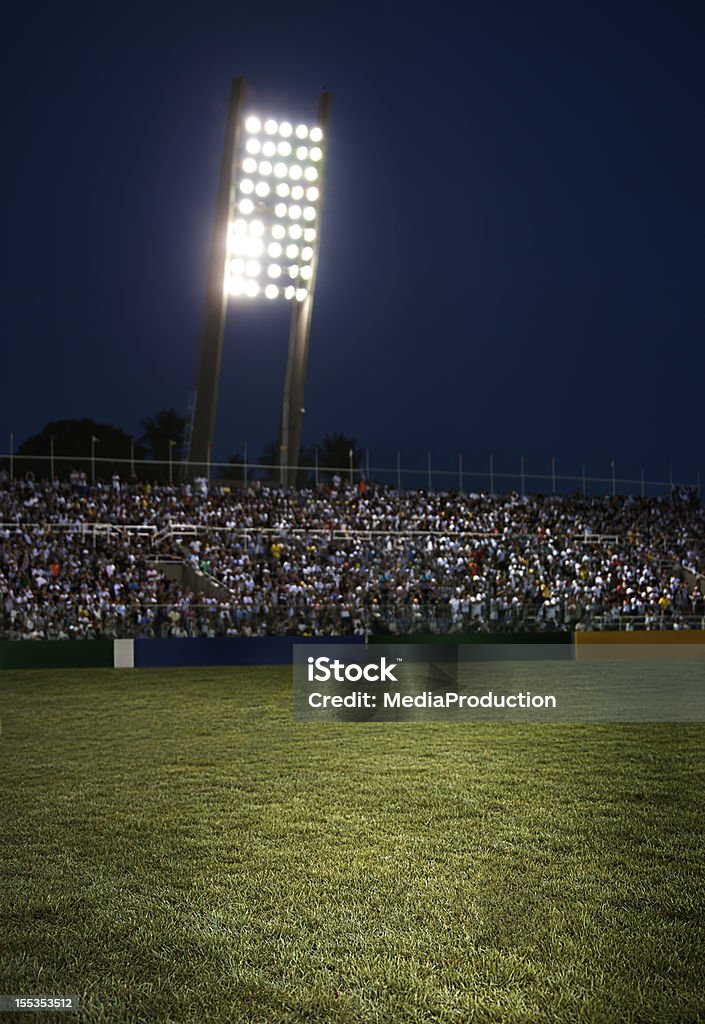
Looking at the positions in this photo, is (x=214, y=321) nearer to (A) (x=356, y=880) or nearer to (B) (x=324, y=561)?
(B) (x=324, y=561)

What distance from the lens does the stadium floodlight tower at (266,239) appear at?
101 ft

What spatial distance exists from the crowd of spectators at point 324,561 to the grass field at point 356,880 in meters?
12.1

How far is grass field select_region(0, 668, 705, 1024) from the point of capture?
422cm

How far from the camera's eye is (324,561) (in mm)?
28531

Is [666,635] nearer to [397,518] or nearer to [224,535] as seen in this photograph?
[397,518]

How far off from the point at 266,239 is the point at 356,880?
95.6 ft

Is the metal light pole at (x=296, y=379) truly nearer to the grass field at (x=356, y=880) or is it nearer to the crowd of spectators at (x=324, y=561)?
the crowd of spectators at (x=324, y=561)

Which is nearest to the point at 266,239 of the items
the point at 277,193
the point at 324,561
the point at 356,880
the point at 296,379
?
the point at 277,193

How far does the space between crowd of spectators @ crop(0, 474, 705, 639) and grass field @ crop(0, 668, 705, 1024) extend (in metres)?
12.1

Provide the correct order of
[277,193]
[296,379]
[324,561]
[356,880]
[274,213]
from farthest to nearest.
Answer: [296,379], [274,213], [277,193], [324,561], [356,880]

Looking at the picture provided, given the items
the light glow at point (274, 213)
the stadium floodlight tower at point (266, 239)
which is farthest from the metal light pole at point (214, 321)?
the light glow at point (274, 213)

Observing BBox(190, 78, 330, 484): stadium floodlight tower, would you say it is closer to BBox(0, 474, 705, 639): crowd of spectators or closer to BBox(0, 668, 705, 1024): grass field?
BBox(0, 474, 705, 639): crowd of spectators

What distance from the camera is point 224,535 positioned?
92.6ft

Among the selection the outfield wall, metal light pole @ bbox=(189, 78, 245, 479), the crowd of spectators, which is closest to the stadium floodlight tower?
metal light pole @ bbox=(189, 78, 245, 479)
